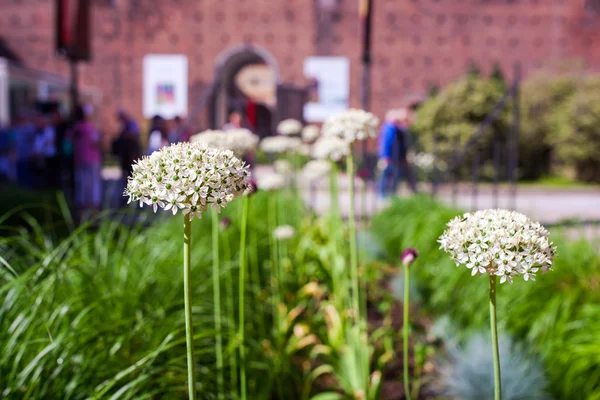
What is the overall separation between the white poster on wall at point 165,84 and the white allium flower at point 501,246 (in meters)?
20.6

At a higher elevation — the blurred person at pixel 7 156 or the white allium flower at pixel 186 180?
the white allium flower at pixel 186 180

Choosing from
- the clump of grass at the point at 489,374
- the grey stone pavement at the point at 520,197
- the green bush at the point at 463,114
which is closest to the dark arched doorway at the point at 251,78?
the green bush at the point at 463,114

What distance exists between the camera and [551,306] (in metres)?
2.66

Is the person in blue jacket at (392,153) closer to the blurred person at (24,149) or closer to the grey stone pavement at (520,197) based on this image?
the grey stone pavement at (520,197)

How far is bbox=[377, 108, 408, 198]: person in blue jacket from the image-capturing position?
277 inches

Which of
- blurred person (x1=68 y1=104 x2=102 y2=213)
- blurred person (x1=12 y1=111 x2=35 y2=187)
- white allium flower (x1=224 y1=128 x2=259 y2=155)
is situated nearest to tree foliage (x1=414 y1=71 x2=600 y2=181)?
blurred person (x1=12 y1=111 x2=35 y2=187)

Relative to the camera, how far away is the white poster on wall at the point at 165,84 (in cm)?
2117

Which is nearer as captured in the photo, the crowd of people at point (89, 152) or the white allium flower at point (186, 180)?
the white allium flower at point (186, 180)

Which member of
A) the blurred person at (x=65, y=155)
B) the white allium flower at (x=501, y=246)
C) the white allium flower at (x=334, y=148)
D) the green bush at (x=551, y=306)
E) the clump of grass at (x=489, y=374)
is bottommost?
the clump of grass at (x=489, y=374)

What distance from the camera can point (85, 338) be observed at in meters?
1.82

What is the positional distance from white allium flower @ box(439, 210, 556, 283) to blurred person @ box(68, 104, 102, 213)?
6302mm

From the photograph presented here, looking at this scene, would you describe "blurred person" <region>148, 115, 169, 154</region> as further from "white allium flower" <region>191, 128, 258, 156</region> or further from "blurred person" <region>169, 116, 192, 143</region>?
"white allium flower" <region>191, 128, 258, 156</region>

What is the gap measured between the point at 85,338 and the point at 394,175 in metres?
5.30

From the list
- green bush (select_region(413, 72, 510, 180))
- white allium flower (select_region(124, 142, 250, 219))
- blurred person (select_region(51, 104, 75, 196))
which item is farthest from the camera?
green bush (select_region(413, 72, 510, 180))
